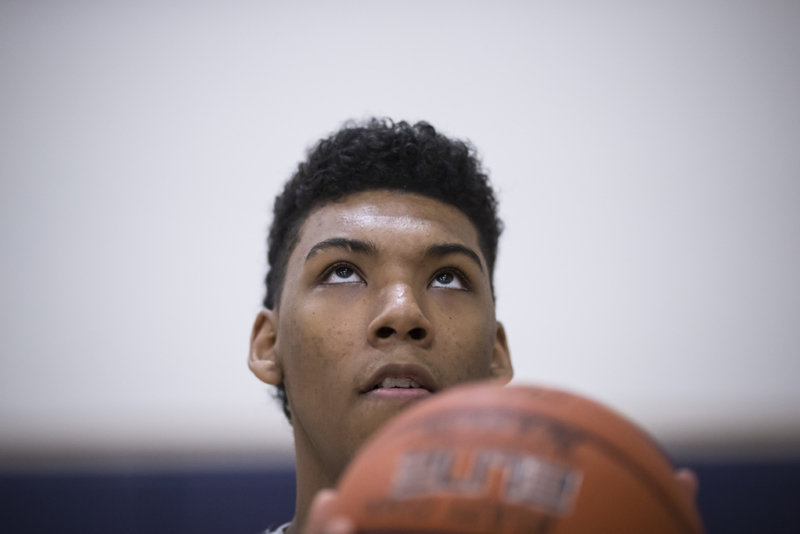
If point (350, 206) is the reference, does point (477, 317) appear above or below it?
below

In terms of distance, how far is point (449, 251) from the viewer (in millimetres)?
941

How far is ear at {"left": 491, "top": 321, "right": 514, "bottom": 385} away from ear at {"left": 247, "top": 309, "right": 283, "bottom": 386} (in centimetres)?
42

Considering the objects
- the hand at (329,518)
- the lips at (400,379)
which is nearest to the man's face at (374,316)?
the lips at (400,379)

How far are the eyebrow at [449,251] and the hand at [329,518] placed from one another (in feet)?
1.61

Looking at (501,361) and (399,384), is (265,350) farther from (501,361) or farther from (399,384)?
(501,361)

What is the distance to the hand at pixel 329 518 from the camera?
0.44 m

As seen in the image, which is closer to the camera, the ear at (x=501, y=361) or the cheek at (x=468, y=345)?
the cheek at (x=468, y=345)

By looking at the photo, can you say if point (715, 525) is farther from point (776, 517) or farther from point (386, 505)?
point (386, 505)

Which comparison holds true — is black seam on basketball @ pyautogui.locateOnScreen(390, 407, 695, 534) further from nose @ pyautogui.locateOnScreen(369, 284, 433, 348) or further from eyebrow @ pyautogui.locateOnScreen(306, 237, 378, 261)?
eyebrow @ pyautogui.locateOnScreen(306, 237, 378, 261)

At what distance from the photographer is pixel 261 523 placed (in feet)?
6.47

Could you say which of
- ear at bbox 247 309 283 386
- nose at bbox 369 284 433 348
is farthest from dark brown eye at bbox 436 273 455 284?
ear at bbox 247 309 283 386

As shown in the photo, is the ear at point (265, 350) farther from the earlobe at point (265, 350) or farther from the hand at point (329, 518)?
the hand at point (329, 518)

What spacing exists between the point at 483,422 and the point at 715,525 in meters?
1.98

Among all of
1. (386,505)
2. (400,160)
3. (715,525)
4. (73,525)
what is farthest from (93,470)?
(715,525)
